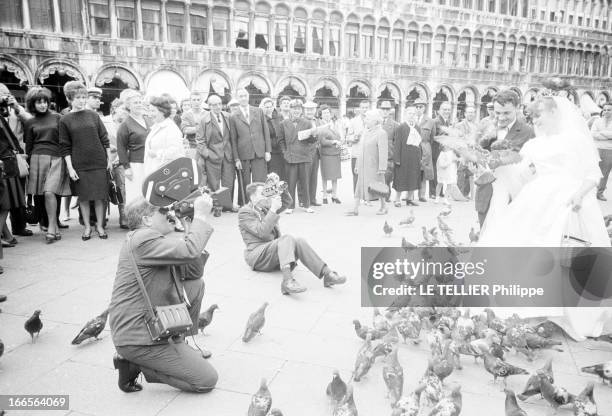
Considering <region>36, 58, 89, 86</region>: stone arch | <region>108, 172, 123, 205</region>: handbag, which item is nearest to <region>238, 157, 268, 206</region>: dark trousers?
<region>108, 172, 123, 205</region>: handbag

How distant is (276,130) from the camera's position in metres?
8.84

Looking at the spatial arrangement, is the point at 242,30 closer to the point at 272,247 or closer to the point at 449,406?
the point at 272,247

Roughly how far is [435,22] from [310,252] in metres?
31.6

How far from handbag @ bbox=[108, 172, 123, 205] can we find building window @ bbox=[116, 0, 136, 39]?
18.8 m

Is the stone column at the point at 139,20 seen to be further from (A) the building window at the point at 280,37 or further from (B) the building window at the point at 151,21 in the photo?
(A) the building window at the point at 280,37

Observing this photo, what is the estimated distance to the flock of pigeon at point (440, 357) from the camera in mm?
2531

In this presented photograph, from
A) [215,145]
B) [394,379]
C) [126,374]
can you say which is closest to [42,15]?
[215,145]

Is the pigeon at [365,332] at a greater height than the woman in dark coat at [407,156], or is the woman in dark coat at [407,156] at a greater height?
the woman in dark coat at [407,156]

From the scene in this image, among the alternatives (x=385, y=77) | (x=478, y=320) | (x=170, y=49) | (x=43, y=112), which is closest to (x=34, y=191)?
(x=43, y=112)

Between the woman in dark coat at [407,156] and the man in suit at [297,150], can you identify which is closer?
the man in suit at [297,150]

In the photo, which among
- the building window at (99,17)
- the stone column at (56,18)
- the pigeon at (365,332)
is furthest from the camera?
the building window at (99,17)

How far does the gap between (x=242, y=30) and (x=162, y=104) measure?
22136 mm

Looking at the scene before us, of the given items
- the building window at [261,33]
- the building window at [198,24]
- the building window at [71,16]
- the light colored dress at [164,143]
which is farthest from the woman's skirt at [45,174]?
the building window at [261,33]

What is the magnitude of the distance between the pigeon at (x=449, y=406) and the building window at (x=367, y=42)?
1169 inches
